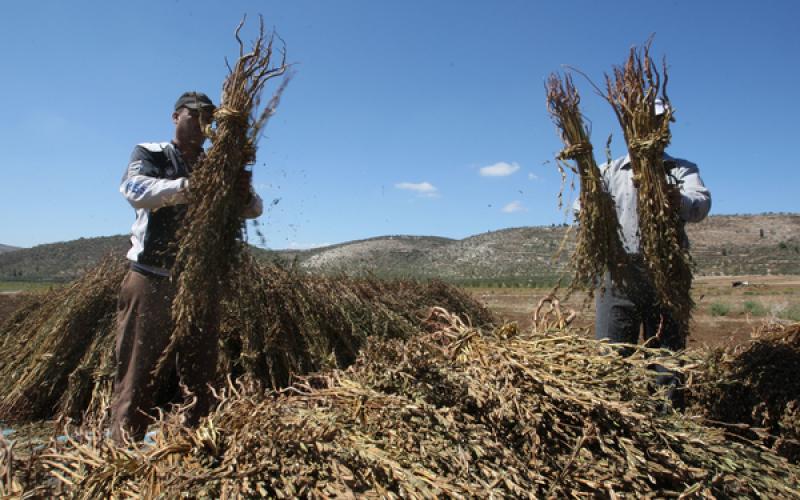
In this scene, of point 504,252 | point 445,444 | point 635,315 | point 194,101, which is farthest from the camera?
point 504,252

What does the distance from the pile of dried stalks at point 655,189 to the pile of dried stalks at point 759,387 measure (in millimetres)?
299

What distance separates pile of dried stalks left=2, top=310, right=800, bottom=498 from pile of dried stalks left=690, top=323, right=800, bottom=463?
0.46 m

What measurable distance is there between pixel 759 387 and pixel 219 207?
2.45 m

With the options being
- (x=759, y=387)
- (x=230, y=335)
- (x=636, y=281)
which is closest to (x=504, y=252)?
Answer: (x=230, y=335)

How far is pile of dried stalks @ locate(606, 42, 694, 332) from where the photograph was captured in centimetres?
257

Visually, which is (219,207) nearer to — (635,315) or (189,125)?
(189,125)

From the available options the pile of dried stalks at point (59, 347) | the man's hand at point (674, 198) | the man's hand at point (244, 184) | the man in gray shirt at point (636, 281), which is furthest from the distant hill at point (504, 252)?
the man's hand at point (244, 184)

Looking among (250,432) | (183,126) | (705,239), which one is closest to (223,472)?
(250,432)

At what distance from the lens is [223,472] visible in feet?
4.26

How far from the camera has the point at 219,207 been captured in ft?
7.97

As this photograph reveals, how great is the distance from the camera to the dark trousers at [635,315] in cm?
283

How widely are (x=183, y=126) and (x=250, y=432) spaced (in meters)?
1.85

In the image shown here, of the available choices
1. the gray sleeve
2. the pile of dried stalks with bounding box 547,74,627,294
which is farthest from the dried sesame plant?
the gray sleeve

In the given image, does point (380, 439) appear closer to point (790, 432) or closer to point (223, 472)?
point (223, 472)
